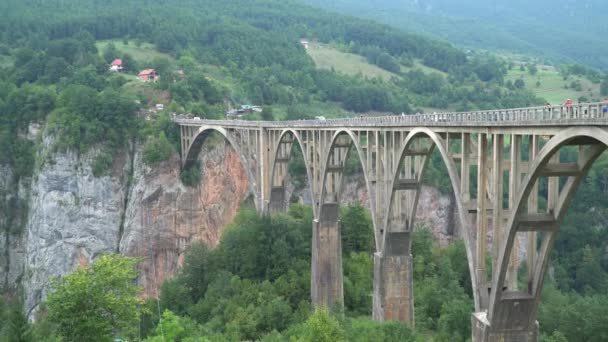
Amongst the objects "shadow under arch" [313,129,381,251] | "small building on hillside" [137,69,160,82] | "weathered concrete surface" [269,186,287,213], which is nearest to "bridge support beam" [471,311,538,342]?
"shadow under arch" [313,129,381,251]

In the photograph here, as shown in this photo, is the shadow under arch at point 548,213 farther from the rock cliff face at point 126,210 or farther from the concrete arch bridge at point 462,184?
the rock cliff face at point 126,210

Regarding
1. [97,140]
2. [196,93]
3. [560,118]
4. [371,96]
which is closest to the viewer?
[560,118]

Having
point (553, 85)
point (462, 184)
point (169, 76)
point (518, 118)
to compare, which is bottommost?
point (462, 184)

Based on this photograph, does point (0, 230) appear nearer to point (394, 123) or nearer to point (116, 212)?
point (116, 212)

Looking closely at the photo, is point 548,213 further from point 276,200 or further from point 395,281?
point 276,200

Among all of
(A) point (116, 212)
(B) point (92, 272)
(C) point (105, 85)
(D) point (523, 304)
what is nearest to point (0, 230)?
(A) point (116, 212)

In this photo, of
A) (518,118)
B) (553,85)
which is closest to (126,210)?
(518,118)
